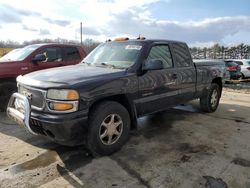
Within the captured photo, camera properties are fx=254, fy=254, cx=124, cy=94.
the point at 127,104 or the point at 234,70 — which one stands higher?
the point at 234,70

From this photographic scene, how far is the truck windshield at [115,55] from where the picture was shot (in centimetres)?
445

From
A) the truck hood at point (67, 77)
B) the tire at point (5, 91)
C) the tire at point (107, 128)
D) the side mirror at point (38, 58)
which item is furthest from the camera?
the side mirror at point (38, 58)

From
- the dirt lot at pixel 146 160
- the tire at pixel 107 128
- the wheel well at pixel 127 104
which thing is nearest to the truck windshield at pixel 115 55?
the wheel well at pixel 127 104

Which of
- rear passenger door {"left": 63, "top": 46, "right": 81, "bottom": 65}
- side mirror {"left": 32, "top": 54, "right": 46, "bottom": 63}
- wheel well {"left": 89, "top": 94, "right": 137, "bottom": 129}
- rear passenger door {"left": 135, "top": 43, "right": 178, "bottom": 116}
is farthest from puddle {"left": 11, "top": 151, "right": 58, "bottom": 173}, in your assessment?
rear passenger door {"left": 63, "top": 46, "right": 81, "bottom": 65}

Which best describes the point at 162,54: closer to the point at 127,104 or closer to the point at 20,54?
the point at 127,104

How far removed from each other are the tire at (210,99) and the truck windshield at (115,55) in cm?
272

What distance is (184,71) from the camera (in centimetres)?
539

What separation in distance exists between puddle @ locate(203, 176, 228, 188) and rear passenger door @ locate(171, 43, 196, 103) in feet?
7.58

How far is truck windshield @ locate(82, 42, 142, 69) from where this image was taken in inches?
175

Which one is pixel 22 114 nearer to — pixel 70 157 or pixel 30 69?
pixel 70 157

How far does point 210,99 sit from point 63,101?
4.41 metres

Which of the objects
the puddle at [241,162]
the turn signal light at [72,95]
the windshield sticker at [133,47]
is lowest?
the puddle at [241,162]

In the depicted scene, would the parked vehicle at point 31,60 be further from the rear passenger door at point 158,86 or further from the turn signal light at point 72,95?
the turn signal light at point 72,95

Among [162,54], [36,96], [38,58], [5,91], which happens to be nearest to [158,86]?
[162,54]
